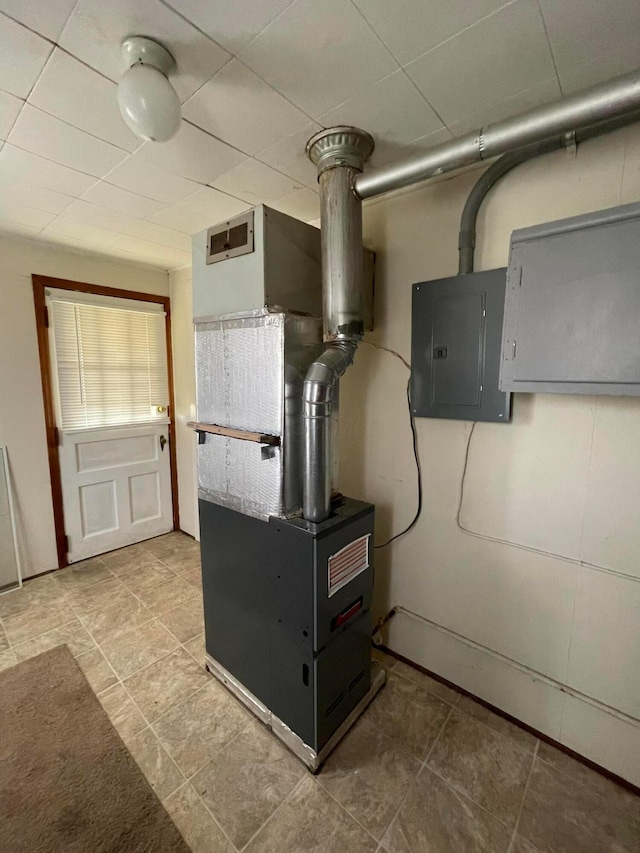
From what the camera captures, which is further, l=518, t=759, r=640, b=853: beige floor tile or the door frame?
the door frame

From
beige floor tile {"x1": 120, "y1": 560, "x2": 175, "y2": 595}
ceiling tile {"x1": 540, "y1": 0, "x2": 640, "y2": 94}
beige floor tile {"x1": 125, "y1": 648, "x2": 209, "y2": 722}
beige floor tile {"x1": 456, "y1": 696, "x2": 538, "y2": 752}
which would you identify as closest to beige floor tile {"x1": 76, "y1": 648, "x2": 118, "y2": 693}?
beige floor tile {"x1": 125, "y1": 648, "x2": 209, "y2": 722}

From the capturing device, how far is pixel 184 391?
336 cm

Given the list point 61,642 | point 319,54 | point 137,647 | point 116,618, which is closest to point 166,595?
point 116,618

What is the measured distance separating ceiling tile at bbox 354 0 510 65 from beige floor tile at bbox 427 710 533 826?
8.13 ft

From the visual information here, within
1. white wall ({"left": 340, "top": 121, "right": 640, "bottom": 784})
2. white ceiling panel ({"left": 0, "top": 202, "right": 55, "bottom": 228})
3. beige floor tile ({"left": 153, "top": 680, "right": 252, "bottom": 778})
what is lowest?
beige floor tile ({"left": 153, "top": 680, "right": 252, "bottom": 778})

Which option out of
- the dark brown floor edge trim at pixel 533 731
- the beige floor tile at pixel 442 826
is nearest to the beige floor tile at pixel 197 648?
the dark brown floor edge trim at pixel 533 731

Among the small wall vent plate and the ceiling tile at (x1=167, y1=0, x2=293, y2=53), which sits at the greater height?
the ceiling tile at (x1=167, y1=0, x2=293, y2=53)

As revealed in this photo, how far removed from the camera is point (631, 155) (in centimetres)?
122

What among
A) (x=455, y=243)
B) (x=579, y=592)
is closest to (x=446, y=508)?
(x=579, y=592)

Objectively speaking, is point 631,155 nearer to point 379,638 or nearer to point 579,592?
point 579,592

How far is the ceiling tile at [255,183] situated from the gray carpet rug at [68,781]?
2563 millimetres

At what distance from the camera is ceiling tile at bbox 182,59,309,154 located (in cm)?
112

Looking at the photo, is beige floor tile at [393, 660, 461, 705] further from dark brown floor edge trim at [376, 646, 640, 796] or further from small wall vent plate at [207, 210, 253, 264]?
small wall vent plate at [207, 210, 253, 264]

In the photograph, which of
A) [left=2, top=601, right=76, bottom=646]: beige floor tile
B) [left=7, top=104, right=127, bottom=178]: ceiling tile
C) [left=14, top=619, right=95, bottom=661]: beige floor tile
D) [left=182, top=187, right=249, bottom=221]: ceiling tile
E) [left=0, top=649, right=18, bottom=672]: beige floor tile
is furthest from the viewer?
[left=2, top=601, right=76, bottom=646]: beige floor tile
